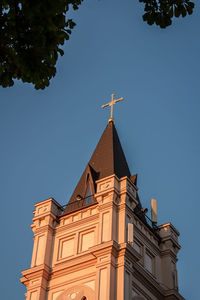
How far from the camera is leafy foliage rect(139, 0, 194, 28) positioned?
12.6 metres

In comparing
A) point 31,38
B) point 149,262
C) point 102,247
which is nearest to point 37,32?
point 31,38

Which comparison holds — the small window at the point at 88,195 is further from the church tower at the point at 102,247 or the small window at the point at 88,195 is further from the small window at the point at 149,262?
the small window at the point at 149,262

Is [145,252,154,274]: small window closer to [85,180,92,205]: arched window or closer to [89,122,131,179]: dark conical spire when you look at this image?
[85,180,92,205]: arched window

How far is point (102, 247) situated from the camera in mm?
30578

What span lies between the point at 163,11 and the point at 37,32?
277 cm

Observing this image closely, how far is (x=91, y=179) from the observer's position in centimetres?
3725

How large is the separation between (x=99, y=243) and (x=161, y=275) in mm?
5396

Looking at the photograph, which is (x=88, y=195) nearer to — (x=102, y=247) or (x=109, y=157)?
(x=109, y=157)

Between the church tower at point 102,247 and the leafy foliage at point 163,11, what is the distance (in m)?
18.5

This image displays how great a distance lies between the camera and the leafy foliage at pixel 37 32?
11.9 meters

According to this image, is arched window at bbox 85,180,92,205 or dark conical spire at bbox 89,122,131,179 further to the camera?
dark conical spire at bbox 89,122,131,179

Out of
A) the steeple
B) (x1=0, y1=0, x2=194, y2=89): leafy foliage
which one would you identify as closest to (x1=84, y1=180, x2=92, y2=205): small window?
the steeple

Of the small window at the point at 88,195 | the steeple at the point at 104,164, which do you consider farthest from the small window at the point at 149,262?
the steeple at the point at 104,164

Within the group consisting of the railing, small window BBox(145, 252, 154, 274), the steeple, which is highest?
the steeple
